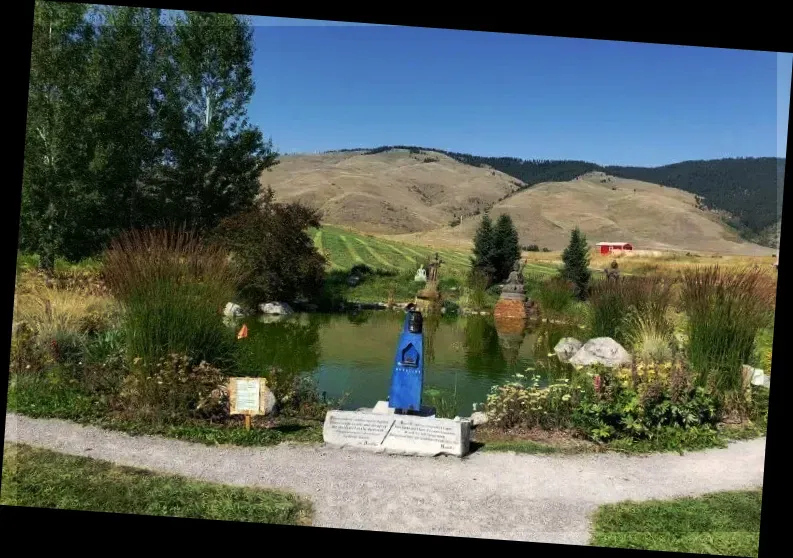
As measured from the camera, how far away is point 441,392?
6.71 m

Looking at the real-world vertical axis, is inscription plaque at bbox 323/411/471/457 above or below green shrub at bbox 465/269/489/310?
below

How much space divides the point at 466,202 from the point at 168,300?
8.52m

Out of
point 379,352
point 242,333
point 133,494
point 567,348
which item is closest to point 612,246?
point 567,348

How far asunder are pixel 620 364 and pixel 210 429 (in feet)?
13.3

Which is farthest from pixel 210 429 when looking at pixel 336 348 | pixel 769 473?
pixel 769 473

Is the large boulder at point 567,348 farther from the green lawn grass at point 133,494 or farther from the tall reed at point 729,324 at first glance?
the green lawn grass at point 133,494

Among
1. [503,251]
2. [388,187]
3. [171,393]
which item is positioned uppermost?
[388,187]

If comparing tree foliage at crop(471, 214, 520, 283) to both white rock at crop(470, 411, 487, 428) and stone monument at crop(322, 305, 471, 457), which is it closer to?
white rock at crop(470, 411, 487, 428)

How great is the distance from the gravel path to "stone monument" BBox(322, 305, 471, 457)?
102mm

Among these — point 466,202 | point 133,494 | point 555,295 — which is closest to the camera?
point 133,494

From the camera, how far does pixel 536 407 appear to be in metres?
5.57

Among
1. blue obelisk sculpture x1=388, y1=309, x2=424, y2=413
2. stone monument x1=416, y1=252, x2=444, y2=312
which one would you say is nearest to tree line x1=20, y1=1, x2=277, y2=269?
blue obelisk sculpture x1=388, y1=309, x2=424, y2=413

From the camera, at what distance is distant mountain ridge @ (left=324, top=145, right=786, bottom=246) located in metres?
6.93

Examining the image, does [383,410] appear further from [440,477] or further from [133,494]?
[133,494]
